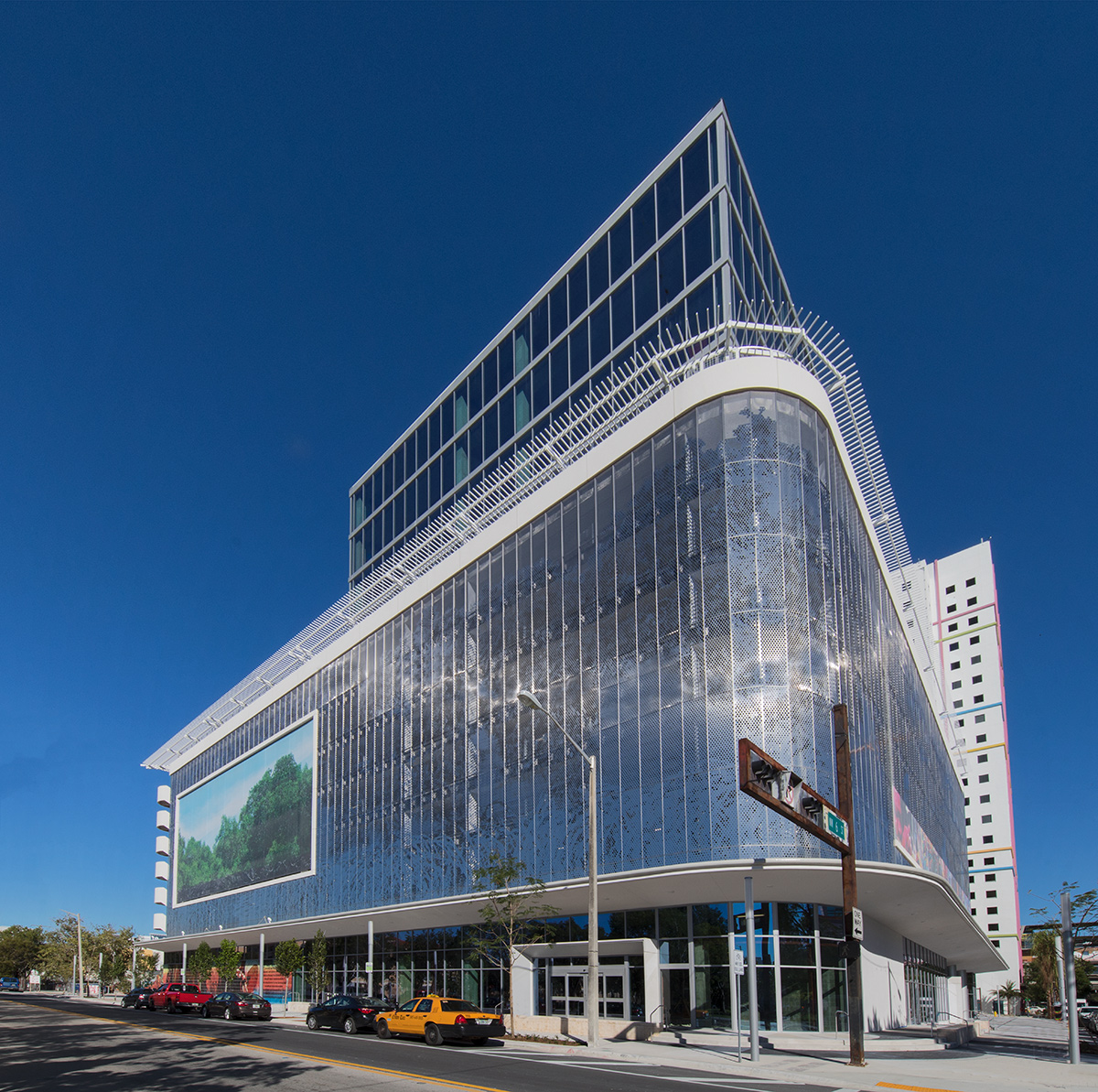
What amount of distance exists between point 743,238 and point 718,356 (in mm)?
18155

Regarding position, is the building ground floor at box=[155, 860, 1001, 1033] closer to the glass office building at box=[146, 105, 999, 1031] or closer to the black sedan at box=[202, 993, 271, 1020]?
the glass office building at box=[146, 105, 999, 1031]

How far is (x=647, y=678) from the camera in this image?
3116 centimetres

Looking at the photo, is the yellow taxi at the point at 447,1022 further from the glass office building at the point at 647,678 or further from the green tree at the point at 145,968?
the green tree at the point at 145,968

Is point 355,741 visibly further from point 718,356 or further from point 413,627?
point 718,356

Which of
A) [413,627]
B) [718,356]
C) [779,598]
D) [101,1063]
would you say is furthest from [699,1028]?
→ [413,627]

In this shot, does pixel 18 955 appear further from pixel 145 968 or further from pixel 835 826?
pixel 835 826

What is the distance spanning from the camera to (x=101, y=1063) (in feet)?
70.8

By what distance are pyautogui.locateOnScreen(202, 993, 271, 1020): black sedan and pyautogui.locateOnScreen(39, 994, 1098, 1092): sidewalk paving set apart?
695 inches

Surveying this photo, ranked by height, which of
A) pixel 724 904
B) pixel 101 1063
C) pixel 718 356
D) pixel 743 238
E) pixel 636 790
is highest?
pixel 743 238

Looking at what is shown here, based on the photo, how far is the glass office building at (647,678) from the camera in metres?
28.8

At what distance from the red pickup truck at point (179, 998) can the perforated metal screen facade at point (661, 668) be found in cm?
908

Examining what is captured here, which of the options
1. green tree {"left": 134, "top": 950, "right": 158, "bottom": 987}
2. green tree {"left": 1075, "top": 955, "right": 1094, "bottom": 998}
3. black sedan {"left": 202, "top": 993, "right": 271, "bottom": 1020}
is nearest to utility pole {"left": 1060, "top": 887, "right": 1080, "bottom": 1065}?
green tree {"left": 1075, "top": 955, "right": 1094, "bottom": 998}

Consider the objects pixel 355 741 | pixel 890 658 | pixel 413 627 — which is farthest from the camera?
pixel 355 741

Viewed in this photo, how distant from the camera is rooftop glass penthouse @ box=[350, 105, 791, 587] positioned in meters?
46.9
